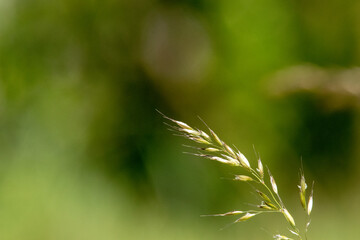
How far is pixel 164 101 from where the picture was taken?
191 cm

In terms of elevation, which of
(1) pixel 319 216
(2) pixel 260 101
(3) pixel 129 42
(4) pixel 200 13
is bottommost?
(1) pixel 319 216

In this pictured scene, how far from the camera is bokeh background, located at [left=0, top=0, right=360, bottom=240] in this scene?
5.80 ft

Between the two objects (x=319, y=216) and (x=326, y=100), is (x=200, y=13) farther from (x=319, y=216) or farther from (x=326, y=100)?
(x=319, y=216)

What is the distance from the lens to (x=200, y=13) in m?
1.94

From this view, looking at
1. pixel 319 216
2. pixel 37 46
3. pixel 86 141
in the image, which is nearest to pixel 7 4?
pixel 37 46

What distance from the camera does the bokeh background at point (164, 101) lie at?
5.80 ft

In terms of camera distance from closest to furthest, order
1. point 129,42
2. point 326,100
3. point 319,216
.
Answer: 1. point 319,216
2. point 326,100
3. point 129,42

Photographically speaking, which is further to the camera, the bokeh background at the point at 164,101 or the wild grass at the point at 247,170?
the bokeh background at the point at 164,101

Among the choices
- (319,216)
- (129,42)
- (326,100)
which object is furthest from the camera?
(129,42)

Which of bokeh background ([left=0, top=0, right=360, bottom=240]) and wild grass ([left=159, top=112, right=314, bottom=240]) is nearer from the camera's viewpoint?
wild grass ([left=159, top=112, right=314, bottom=240])

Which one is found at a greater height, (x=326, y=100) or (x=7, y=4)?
(x=7, y=4)

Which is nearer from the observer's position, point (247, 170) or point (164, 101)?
point (247, 170)

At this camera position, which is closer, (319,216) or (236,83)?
(319,216)

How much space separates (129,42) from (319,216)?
877 millimetres
